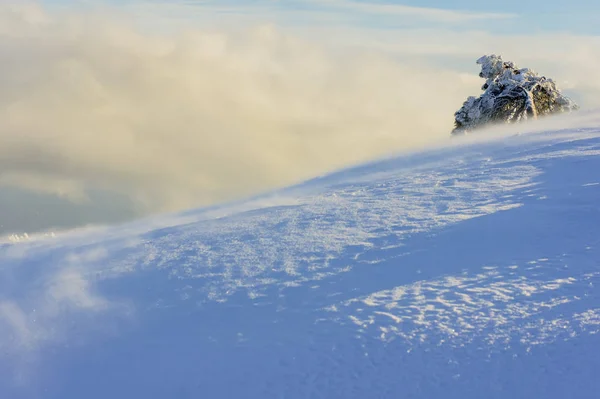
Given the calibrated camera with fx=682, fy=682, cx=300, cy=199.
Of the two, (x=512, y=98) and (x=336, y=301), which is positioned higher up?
(x=512, y=98)

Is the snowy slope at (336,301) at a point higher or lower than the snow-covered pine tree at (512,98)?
lower

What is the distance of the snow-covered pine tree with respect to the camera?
24969 mm

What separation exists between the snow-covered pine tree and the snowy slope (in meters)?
12.9

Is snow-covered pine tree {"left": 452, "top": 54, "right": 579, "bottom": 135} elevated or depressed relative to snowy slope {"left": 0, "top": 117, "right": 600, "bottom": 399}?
elevated

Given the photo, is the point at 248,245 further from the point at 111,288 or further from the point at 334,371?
the point at 334,371

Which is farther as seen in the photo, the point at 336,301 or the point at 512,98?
the point at 512,98

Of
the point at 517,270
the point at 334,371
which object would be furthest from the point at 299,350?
the point at 517,270

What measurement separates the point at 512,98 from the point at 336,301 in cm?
1942

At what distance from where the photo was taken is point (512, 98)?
2514cm

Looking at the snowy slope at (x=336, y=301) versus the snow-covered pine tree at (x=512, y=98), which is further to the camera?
the snow-covered pine tree at (x=512, y=98)

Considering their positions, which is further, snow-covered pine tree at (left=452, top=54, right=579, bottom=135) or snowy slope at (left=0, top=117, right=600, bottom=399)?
snow-covered pine tree at (left=452, top=54, right=579, bottom=135)

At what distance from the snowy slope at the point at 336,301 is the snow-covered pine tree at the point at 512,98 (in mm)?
12944

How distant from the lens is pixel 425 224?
10.2m

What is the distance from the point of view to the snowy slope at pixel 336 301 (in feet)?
21.4
